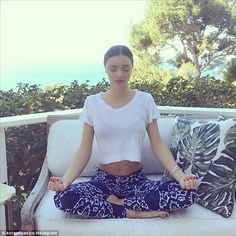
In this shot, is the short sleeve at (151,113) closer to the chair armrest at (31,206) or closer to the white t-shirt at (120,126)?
the white t-shirt at (120,126)

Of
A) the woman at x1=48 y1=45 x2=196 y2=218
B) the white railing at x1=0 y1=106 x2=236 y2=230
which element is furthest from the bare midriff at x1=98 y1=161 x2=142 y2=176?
the white railing at x1=0 y1=106 x2=236 y2=230

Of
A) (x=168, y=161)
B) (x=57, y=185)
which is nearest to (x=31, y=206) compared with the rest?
(x=57, y=185)

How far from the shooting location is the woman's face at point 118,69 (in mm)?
2115

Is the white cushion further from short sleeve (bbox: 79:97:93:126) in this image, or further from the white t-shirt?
short sleeve (bbox: 79:97:93:126)

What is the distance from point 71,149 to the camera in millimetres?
2402

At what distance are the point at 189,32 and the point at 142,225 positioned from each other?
244 inches

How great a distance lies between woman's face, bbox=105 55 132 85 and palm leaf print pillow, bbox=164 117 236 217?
1.52 feet

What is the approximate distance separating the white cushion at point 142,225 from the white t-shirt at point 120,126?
402mm

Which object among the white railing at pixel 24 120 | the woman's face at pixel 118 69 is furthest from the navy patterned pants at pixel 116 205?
the white railing at pixel 24 120

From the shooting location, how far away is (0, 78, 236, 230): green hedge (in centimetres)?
275

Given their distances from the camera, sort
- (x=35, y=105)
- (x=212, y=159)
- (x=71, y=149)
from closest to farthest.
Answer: (x=212, y=159), (x=71, y=149), (x=35, y=105)

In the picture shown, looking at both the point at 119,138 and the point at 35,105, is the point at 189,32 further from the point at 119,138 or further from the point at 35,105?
the point at 119,138

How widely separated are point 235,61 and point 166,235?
6170 mm

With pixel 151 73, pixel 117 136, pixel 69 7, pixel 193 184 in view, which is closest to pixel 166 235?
pixel 193 184
